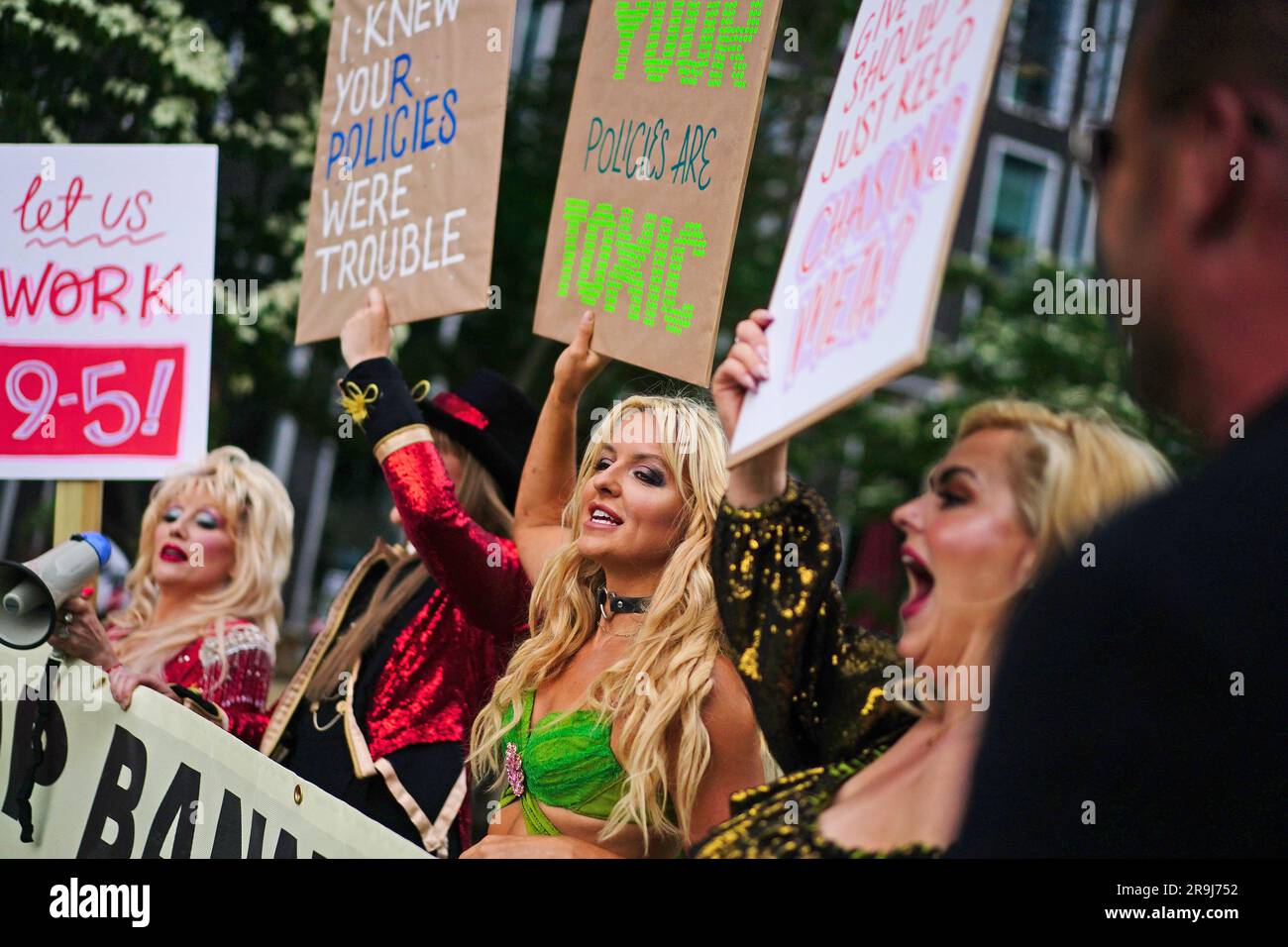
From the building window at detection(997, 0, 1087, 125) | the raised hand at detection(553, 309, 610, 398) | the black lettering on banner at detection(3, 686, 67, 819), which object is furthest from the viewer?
the building window at detection(997, 0, 1087, 125)

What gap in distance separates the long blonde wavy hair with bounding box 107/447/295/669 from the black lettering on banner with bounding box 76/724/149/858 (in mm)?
549

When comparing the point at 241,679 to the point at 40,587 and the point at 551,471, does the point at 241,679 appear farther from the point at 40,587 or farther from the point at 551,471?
the point at 551,471

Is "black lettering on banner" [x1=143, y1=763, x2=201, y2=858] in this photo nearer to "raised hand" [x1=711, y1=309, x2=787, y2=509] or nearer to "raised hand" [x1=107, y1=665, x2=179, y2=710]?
"raised hand" [x1=107, y1=665, x2=179, y2=710]

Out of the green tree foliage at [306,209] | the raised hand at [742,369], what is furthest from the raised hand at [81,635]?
the green tree foliage at [306,209]

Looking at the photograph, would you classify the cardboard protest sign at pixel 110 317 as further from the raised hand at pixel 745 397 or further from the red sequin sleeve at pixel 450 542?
the raised hand at pixel 745 397

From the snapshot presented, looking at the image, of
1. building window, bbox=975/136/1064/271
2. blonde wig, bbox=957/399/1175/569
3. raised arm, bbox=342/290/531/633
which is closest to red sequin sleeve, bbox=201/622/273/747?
raised arm, bbox=342/290/531/633

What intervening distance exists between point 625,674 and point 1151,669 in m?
1.76

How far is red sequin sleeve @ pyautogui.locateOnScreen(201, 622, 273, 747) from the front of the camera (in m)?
3.92

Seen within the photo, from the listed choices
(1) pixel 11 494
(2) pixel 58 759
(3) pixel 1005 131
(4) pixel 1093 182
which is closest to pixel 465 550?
(2) pixel 58 759

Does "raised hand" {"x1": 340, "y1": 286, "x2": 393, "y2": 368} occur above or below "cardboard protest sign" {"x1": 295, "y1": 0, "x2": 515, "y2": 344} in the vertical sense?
below

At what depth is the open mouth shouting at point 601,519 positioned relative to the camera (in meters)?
2.83

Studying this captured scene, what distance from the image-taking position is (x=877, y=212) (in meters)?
2.09

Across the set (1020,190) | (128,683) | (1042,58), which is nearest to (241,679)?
(128,683)

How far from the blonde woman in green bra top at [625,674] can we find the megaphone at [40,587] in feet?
3.50
